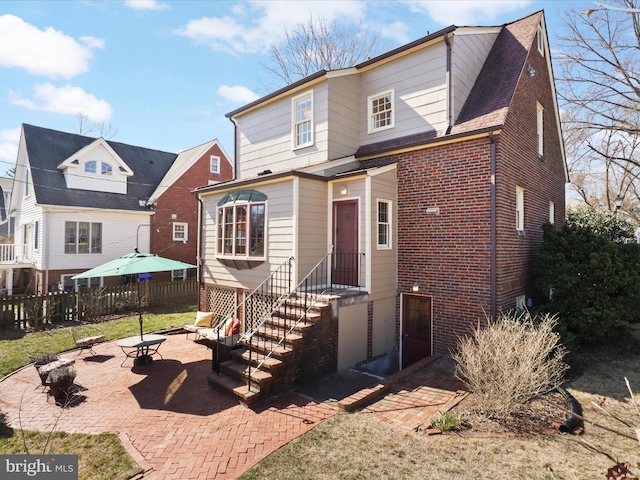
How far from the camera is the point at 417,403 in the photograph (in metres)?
6.47

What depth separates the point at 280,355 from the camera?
714 cm

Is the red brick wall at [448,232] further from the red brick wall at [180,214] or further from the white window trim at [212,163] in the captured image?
the white window trim at [212,163]

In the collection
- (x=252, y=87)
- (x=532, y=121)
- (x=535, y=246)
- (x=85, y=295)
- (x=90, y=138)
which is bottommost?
(x=85, y=295)

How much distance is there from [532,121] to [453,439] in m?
9.92

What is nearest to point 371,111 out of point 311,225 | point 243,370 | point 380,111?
point 380,111

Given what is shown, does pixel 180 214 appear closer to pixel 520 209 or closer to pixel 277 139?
pixel 277 139

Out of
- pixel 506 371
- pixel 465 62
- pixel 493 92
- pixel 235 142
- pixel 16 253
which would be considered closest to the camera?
pixel 506 371

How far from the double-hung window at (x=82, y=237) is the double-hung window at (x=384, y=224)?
1671cm

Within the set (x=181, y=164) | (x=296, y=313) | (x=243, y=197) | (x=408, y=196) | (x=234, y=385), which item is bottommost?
(x=234, y=385)

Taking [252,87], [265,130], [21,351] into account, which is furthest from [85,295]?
[252,87]

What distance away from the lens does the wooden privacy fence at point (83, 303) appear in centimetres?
1198

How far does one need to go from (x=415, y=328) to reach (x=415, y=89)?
693 cm

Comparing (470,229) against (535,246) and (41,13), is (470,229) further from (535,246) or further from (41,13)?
(41,13)

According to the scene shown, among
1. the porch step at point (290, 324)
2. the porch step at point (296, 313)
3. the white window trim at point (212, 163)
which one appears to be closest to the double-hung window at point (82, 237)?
the white window trim at point (212, 163)
